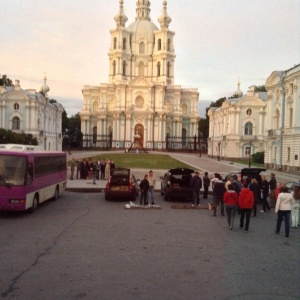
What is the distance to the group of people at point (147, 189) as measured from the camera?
59.9 feet

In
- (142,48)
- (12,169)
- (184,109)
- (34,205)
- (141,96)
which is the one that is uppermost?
(142,48)

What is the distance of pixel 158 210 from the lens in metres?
17.4

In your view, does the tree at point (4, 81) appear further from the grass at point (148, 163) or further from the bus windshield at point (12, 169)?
the bus windshield at point (12, 169)

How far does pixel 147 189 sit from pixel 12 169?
5.87 meters

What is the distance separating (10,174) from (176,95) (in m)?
88.6

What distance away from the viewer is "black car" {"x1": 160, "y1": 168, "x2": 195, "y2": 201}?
66.0 ft

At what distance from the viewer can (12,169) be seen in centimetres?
1528

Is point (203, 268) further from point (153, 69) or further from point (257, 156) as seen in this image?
point (153, 69)

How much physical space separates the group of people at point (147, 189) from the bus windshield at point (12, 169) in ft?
17.2

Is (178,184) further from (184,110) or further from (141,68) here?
(141,68)

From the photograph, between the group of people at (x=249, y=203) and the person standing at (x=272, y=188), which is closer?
the group of people at (x=249, y=203)

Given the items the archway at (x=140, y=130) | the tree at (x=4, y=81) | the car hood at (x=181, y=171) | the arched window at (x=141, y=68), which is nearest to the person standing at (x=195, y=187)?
the car hood at (x=181, y=171)

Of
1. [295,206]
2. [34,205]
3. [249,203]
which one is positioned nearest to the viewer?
[249,203]

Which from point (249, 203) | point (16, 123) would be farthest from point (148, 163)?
point (249, 203)
